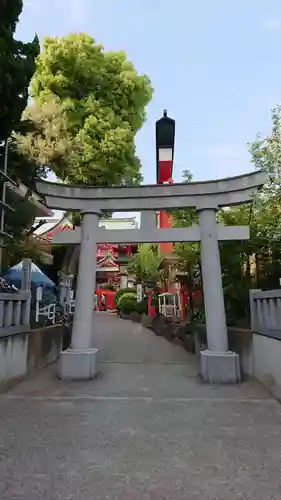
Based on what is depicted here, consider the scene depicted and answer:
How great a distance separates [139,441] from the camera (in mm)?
3973

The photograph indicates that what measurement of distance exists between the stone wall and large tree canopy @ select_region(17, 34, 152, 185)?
782 cm

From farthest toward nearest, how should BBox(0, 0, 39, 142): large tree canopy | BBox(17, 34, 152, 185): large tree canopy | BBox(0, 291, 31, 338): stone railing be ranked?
BBox(17, 34, 152, 185): large tree canopy → BBox(0, 291, 31, 338): stone railing → BBox(0, 0, 39, 142): large tree canopy

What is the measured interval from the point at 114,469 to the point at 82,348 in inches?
165

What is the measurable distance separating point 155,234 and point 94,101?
11.7 m

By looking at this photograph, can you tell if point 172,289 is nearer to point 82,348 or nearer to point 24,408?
point 82,348

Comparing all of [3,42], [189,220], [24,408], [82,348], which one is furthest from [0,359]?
[189,220]

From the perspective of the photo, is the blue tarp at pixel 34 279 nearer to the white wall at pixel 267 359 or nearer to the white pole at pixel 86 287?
the white pole at pixel 86 287

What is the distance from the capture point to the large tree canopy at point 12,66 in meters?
5.70

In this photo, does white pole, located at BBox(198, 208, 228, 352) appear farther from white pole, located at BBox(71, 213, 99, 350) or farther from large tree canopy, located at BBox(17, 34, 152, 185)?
large tree canopy, located at BBox(17, 34, 152, 185)

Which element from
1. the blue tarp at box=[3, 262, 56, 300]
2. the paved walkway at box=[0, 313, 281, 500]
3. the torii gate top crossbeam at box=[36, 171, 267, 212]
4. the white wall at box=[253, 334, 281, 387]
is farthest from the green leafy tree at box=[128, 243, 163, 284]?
the paved walkway at box=[0, 313, 281, 500]

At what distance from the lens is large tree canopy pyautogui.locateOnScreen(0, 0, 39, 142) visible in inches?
225

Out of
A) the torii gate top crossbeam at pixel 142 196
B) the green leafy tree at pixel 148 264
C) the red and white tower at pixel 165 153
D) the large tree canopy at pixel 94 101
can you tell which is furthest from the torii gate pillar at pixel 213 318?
the green leafy tree at pixel 148 264

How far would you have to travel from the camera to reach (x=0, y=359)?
6004 millimetres

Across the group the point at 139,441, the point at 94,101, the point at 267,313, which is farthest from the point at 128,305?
the point at 139,441
